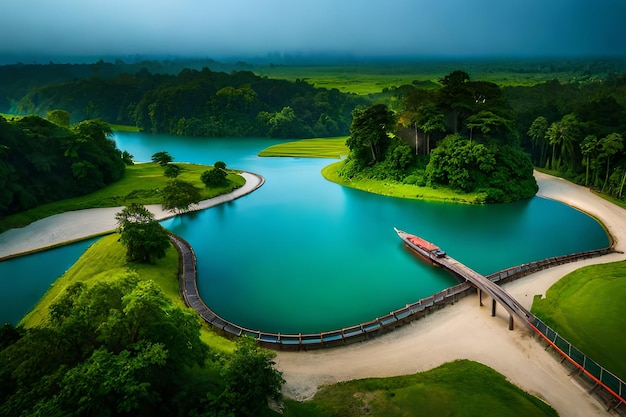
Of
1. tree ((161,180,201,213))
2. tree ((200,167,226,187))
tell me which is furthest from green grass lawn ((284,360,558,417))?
tree ((200,167,226,187))

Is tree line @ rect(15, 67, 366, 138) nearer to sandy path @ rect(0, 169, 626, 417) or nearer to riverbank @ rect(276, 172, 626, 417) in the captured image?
sandy path @ rect(0, 169, 626, 417)

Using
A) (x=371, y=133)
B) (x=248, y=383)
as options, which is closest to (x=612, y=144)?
(x=371, y=133)

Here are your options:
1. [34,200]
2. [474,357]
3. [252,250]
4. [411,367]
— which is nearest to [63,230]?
[34,200]

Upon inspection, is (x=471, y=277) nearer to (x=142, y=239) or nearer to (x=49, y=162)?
(x=142, y=239)

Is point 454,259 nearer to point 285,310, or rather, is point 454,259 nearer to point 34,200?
point 285,310

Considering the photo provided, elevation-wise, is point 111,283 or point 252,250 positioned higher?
point 111,283

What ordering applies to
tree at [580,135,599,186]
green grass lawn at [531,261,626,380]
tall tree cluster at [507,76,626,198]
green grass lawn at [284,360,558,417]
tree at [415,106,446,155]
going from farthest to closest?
1. tree at [415,106,446,155]
2. tree at [580,135,599,186]
3. tall tree cluster at [507,76,626,198]
4. green grass lawn at [531,261,626,380]
5. green grass lawn at [284,360,558,417]

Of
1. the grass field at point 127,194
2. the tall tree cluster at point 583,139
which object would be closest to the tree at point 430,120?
the tall tree cluster at point 583,139
